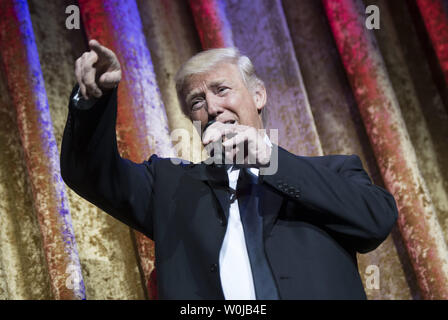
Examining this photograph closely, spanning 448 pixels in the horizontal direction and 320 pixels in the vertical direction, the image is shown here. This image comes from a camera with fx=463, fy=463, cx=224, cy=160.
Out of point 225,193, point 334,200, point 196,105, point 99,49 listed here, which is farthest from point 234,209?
point 99,49

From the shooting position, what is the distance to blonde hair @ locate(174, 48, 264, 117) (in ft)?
4.28

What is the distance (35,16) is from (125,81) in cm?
41

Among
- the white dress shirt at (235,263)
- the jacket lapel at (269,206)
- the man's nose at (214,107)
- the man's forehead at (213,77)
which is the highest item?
the man's forehead at (213,77)

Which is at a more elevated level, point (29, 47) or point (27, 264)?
point (29, 47)

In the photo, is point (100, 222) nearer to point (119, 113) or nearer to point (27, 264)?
point (27, 264)

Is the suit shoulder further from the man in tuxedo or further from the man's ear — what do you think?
the man's ear

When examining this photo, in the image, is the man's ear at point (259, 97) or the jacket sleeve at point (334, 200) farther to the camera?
the man's ear at point (259, 97)

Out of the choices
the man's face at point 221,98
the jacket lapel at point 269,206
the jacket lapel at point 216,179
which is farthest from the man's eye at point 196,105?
the jacket lapel at point 269,206

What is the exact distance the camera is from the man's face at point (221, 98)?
121 cm

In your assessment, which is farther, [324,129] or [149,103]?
[324,129]

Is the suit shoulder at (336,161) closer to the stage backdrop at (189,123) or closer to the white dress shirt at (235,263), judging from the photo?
the white dress shirt at (235,263)
